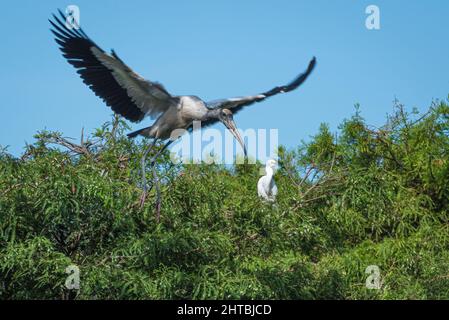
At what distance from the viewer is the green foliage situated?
5.65 m

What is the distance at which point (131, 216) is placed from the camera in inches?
237

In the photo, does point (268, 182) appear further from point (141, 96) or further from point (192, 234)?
point (192, 234)

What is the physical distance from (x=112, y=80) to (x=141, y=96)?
14.1 inches

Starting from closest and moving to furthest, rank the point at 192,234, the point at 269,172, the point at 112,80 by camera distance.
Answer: the point at 192,234 → the point at 112,80 → the point at 269,172

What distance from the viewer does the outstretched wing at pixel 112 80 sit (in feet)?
23.4

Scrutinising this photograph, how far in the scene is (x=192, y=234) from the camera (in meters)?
5.83

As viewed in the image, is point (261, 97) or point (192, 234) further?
point (261, 97)

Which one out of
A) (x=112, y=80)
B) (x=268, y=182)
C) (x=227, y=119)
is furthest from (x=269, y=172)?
(x=112, y=80)

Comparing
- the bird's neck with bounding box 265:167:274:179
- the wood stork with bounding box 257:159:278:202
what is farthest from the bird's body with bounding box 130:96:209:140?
the bird's neck with bounding box 265:167:274:179

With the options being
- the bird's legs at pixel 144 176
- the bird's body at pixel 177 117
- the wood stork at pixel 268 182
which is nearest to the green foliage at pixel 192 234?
the bird's legs at pixel 144 176

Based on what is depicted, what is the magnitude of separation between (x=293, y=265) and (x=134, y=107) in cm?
239

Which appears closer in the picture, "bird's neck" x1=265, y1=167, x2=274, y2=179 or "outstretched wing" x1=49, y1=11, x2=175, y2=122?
"outstretched wing" x1=49, y1=11, x2=175, y2=122

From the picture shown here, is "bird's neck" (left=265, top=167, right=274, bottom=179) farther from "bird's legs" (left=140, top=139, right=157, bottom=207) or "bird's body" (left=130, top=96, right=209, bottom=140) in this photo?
"bird's legs" (left=140, top=139, right=157, bottom=207)
